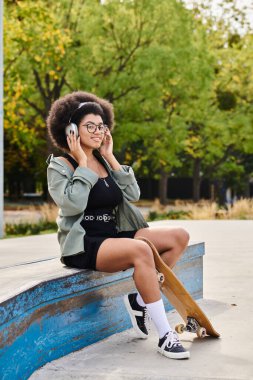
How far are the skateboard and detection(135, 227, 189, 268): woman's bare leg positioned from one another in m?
0.32

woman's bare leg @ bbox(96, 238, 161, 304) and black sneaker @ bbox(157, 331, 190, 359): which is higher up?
woman's bare leg @ bbox(96, 238, 161, 304)

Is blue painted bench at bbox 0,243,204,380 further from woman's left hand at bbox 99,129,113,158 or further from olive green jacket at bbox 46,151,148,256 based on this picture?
woman's left hand at bbox 99,129,113,158

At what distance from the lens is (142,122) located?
84.4 ft

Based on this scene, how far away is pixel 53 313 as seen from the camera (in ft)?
15.4

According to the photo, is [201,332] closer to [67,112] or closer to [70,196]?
[70,196]

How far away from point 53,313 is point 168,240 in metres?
1.15

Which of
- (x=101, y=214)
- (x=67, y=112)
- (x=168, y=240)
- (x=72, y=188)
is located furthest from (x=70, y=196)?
(x=168, y=240)

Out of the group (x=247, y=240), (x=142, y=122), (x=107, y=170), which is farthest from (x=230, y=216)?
(x=107, y=170)

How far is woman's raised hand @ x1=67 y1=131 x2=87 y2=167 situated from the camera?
5.27 m

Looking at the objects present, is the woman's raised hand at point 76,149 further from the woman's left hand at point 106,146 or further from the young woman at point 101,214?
the woman's left hand at point 106,146

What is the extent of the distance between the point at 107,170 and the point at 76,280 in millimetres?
997

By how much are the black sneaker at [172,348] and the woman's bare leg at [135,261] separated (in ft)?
0.82

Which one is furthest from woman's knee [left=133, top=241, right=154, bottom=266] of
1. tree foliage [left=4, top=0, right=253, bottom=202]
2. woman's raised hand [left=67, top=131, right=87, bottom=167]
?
tree foliage [left=4, top=0, right=253, bottom=202]

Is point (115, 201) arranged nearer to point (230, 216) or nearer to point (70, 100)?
point (70, 100)
